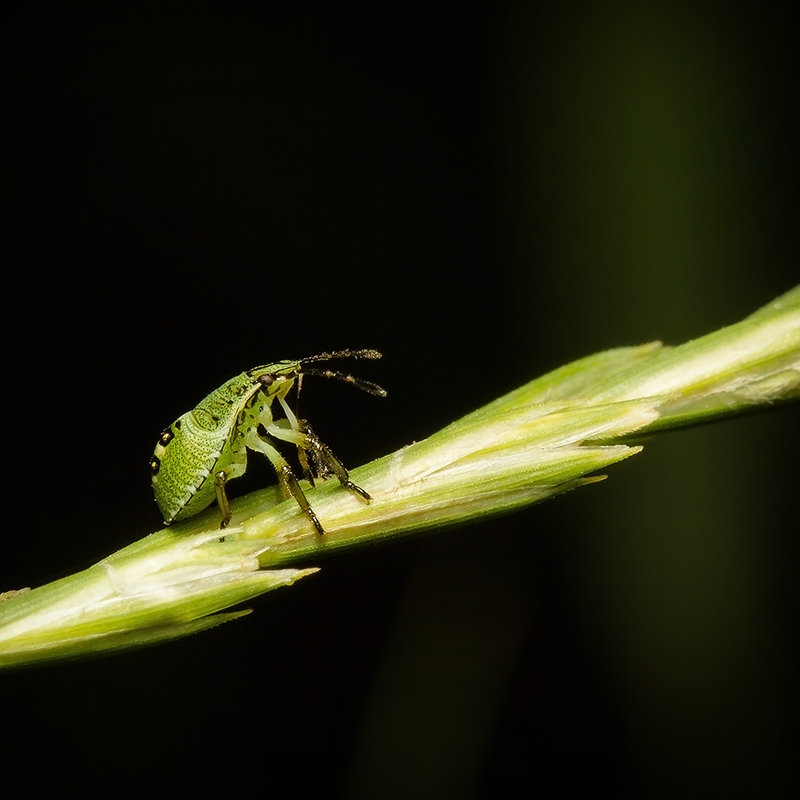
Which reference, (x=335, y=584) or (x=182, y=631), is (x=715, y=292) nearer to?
(x=335, y=584)

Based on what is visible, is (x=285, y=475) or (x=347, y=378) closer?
(x=285, y=475)

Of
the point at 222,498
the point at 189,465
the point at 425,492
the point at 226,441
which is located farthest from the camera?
the point at 226,441

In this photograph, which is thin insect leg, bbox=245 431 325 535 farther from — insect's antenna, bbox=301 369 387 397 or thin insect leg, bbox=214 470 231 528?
insect's antenna, bbox=301 369 387 397

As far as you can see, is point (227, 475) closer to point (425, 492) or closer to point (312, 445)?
point (312, 445)

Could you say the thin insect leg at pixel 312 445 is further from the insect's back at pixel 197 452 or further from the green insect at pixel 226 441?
the insect's back at pixel 197 452

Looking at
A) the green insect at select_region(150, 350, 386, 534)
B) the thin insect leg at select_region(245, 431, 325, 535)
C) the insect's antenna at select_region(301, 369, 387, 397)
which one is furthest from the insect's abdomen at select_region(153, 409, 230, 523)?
the insect's antenna at select_region(301, 369, 387, 397)

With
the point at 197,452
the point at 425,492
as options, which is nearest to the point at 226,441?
the point at 197,452

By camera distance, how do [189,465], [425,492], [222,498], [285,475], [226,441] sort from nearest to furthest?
1. [425,492]
2. [285,475]
3. [222,498]
4. [189,465]
5. [226,441]

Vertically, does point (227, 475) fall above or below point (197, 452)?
below
